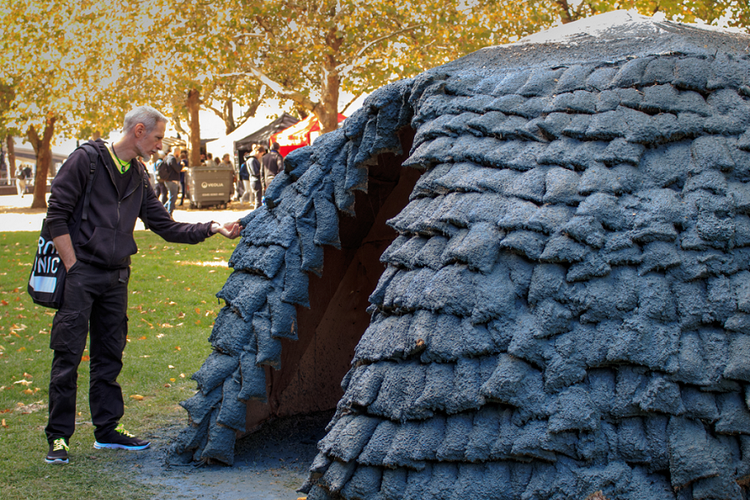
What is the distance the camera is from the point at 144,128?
4148 mm

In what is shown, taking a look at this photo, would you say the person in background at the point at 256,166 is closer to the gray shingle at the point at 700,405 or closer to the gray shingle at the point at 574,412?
the gray shingle at the point at 574,412

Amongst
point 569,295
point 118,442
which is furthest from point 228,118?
point 569,295

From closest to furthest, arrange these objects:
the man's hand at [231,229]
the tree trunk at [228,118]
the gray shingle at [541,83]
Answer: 1. the gray shingle at [541,83]
2. the man's hand at [231,229]
3. the tree trunk at [228,118]

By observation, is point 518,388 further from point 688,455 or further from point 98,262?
point 98,262

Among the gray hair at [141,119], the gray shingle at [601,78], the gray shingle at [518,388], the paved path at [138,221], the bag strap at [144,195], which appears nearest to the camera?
the gray shingle at [518,388]

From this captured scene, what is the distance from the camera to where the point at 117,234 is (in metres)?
4.14

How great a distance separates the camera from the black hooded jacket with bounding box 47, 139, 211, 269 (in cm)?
394

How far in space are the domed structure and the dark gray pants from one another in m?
1.91

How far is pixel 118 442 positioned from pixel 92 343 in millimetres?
656

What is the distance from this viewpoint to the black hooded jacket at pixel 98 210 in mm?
3936

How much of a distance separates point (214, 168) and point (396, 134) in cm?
1958

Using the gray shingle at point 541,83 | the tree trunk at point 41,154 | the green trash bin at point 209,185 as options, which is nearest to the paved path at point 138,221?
the green trash bin at point 209,185

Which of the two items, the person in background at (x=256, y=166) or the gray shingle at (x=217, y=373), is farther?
the person in background at (x=256, y=166)

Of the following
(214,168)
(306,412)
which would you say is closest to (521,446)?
(306,412)
